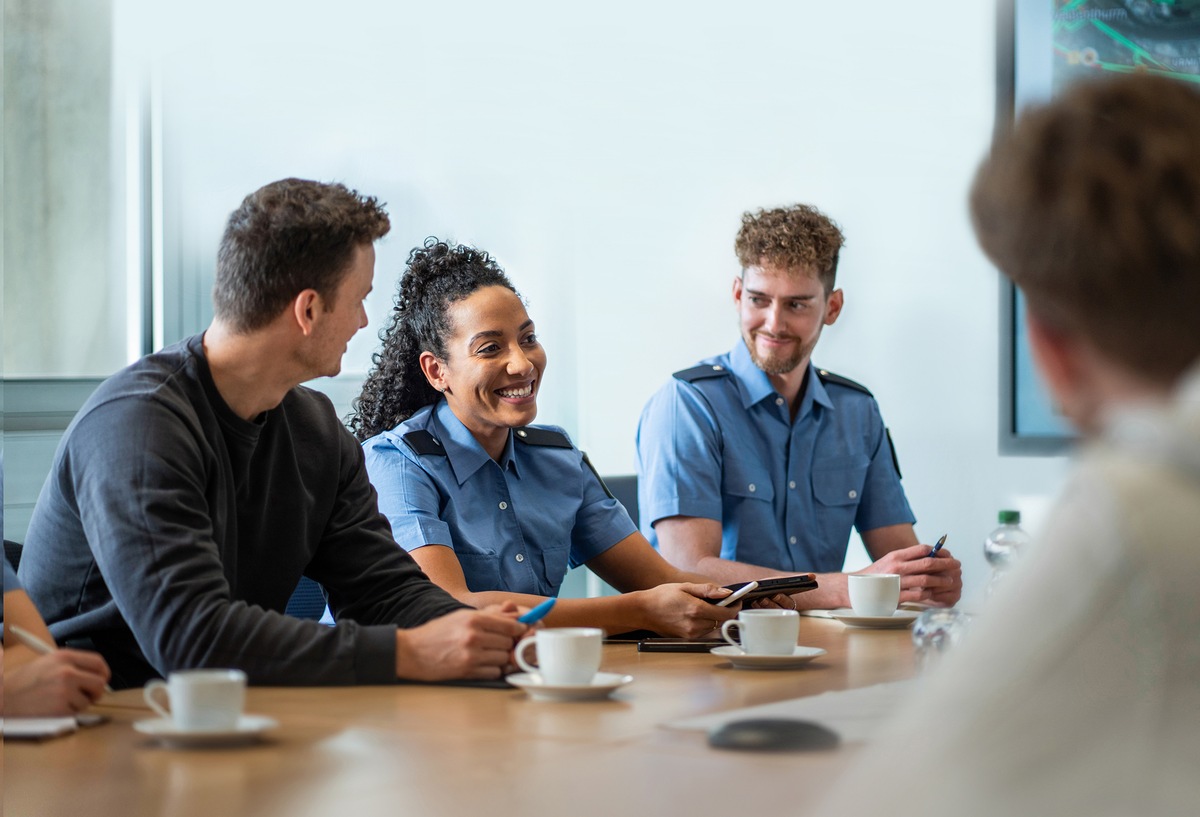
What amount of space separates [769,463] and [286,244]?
114cm

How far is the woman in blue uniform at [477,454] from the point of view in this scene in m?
1.53

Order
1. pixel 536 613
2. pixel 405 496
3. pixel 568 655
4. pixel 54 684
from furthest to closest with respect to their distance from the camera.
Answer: pixel 405 496 → pixel 536 613 → pixel 568 655 → pixel 54 684

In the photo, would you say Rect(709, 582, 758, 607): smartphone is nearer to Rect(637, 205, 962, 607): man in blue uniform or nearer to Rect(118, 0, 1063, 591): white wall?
Rect(637, 205, 962, 607): man in blue uniform

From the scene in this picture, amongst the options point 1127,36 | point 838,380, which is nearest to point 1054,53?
point 1127,36

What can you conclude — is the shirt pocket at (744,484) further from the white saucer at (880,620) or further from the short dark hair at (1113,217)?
the short dark hair at (1113,217)

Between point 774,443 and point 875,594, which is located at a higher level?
point 774,443

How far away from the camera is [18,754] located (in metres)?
0.71

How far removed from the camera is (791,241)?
6.47 ft

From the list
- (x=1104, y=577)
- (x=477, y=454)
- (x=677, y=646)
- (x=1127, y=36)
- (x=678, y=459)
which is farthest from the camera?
(x=1127, y=36)

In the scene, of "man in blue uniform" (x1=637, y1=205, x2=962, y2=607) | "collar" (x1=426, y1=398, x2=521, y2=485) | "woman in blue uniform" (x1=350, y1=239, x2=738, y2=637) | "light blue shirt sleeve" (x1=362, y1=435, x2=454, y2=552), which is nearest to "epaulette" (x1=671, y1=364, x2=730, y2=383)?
"man in blue uniform" (x1=637, y1=205, x2=962, y2=607)

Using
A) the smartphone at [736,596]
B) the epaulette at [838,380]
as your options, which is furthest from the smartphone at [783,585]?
the epaulette at [838,380]

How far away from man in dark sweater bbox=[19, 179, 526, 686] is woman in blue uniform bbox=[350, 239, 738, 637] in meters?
0.24

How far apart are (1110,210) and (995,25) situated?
230cm

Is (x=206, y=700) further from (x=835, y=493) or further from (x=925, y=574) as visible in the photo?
(x=835, y=493)
